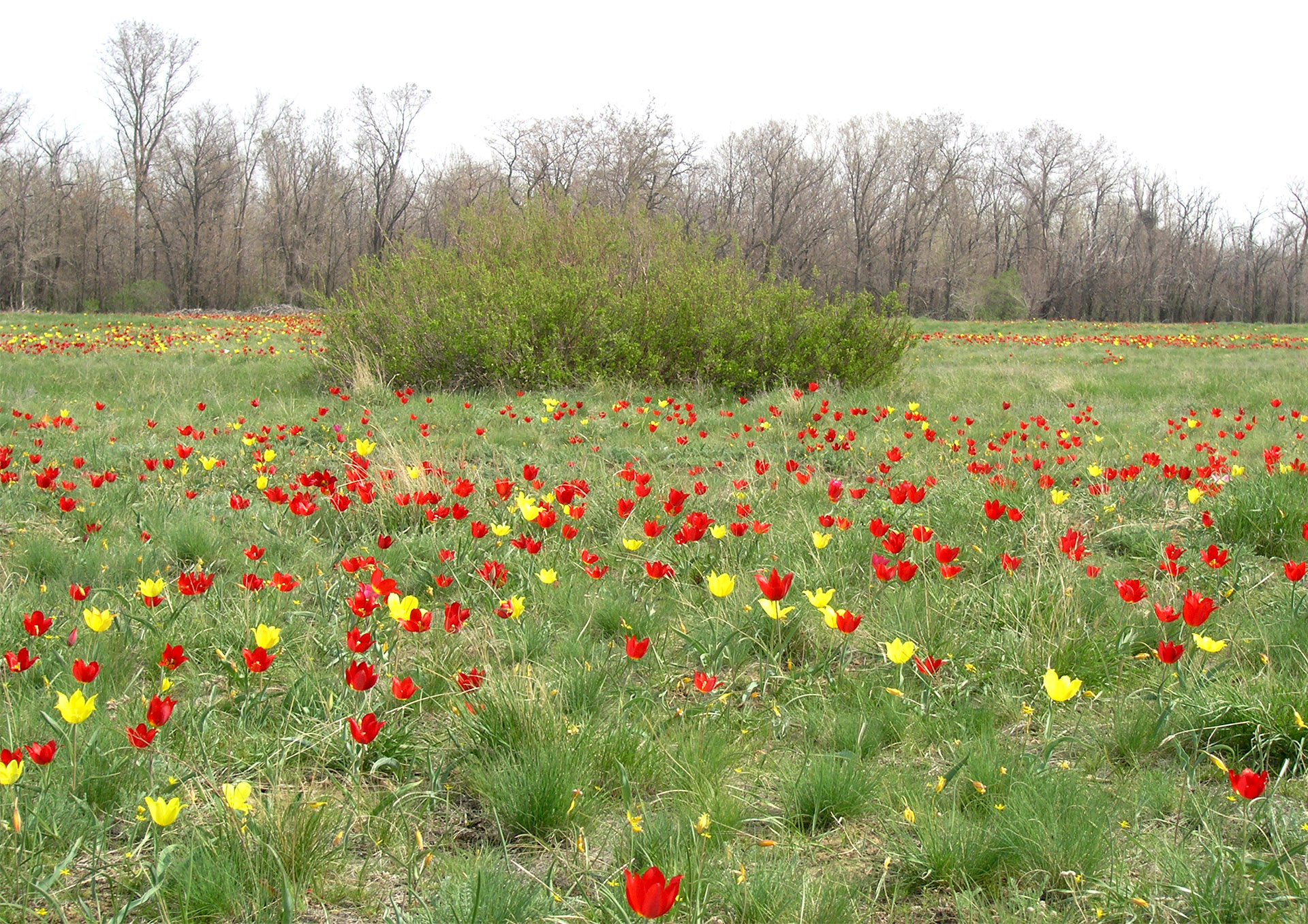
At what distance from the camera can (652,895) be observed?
3.94ft

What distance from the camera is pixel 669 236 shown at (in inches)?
411

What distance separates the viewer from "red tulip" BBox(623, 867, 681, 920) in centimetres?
120

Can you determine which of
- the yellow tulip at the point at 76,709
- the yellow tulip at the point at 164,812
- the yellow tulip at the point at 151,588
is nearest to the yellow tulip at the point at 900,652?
the yellow tulip at the point at 164,812

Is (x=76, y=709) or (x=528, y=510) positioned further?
(x=528, y=510)

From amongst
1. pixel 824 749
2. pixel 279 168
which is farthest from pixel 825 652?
pixel 279 168

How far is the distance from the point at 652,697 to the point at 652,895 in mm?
1224

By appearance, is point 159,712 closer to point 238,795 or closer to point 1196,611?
point 238,795

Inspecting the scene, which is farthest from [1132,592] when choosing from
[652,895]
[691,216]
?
[691,216]

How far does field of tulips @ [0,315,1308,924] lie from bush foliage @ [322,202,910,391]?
3.83 metres

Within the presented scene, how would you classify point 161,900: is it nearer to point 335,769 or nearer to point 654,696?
point 335,769

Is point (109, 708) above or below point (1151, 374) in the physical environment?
below

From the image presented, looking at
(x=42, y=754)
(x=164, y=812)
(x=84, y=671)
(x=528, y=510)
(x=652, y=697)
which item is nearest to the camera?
(x=164, y=812)

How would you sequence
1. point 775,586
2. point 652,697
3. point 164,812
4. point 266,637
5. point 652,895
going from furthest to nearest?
1. point 652,697
2. point 775,586
3. point 266,637
4. point 164,812
5. point 652,895

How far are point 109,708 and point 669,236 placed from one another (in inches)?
349
